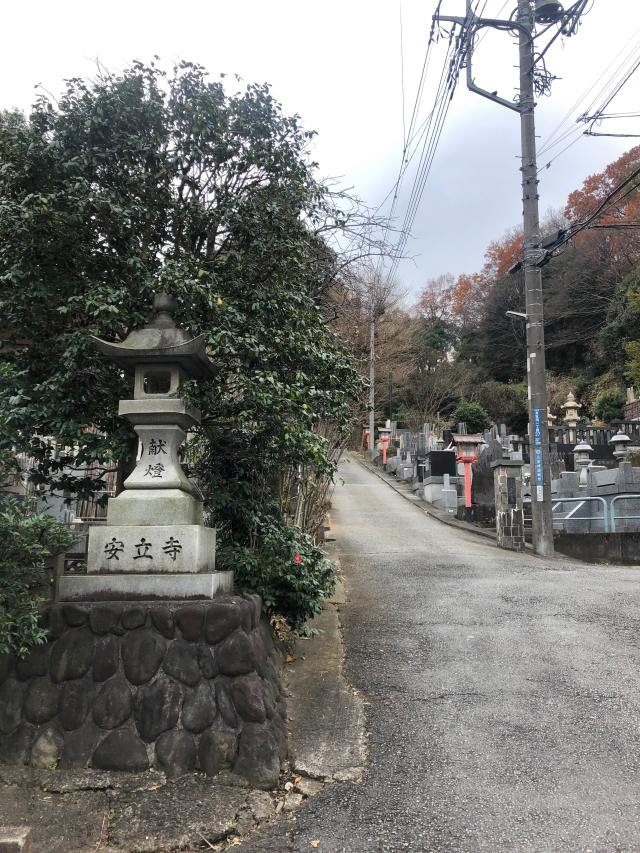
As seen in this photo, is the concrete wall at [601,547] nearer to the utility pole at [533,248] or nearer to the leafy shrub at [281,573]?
the utility pole at [533,248]

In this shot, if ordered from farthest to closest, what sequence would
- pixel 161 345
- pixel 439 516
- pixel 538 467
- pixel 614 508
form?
pixel 439 516
pixel 538 467
pixel 614 508
pixel 161 345

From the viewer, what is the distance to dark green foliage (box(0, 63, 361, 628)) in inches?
194

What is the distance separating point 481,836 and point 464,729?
48.8 inches

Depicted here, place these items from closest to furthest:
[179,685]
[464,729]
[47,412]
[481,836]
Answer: [481,836], [179,685], [464,729], [47,412]

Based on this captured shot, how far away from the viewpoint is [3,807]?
11.3 feet

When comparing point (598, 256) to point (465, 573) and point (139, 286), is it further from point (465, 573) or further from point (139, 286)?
point (139, 286)

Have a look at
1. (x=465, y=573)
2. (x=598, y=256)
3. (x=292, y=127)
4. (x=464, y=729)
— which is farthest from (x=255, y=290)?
(x=598, y=256)

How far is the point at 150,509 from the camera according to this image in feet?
15.3

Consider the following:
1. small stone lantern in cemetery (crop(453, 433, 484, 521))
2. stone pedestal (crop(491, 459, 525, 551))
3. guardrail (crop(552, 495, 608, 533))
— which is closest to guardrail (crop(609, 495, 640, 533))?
guardrail (crop(552, 495, 608, 533))

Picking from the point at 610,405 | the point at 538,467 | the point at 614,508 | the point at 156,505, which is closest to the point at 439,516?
the point at 538,467

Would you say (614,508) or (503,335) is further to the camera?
(503,335)

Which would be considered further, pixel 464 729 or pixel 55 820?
pixel 464 729

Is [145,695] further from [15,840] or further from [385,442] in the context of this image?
[385,442]

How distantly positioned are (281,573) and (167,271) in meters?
2.65
